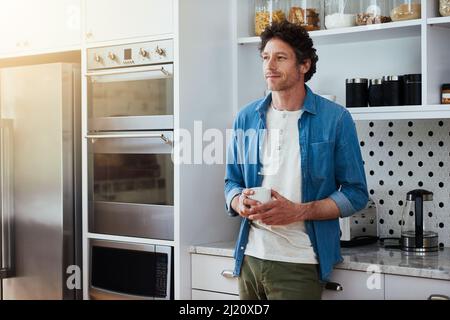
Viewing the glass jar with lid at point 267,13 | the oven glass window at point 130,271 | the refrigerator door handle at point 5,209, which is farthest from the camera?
the refrigerator door handle at point 5,209

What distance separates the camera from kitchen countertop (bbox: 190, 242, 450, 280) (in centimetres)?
266

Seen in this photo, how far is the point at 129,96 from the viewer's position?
134 inches

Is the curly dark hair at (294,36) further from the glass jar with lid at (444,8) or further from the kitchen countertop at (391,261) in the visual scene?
the kitchen countertop at (391,261)

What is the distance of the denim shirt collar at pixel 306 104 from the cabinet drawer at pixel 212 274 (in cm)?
67

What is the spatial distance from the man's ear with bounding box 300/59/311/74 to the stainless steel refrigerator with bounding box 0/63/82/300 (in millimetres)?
1289

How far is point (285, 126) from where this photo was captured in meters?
2.74

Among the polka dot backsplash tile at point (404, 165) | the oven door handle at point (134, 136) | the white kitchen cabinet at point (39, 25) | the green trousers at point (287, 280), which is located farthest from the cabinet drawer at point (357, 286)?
the white kitchen cabinet at point (39, 25)

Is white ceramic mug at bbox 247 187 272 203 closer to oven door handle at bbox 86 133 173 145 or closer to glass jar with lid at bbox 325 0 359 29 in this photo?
oven door handle at bbox 86 133 173 145

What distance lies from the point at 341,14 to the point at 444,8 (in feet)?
1.48

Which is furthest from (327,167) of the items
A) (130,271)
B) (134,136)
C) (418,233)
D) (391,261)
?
(130,271)

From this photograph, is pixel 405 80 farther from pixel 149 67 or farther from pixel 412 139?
pixel 149 67

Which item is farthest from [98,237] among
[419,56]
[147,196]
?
[419,56]

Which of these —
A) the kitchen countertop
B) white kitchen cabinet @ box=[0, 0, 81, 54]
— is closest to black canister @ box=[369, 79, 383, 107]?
the kitchen countertop

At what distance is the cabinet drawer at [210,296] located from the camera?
3142 millimetres
